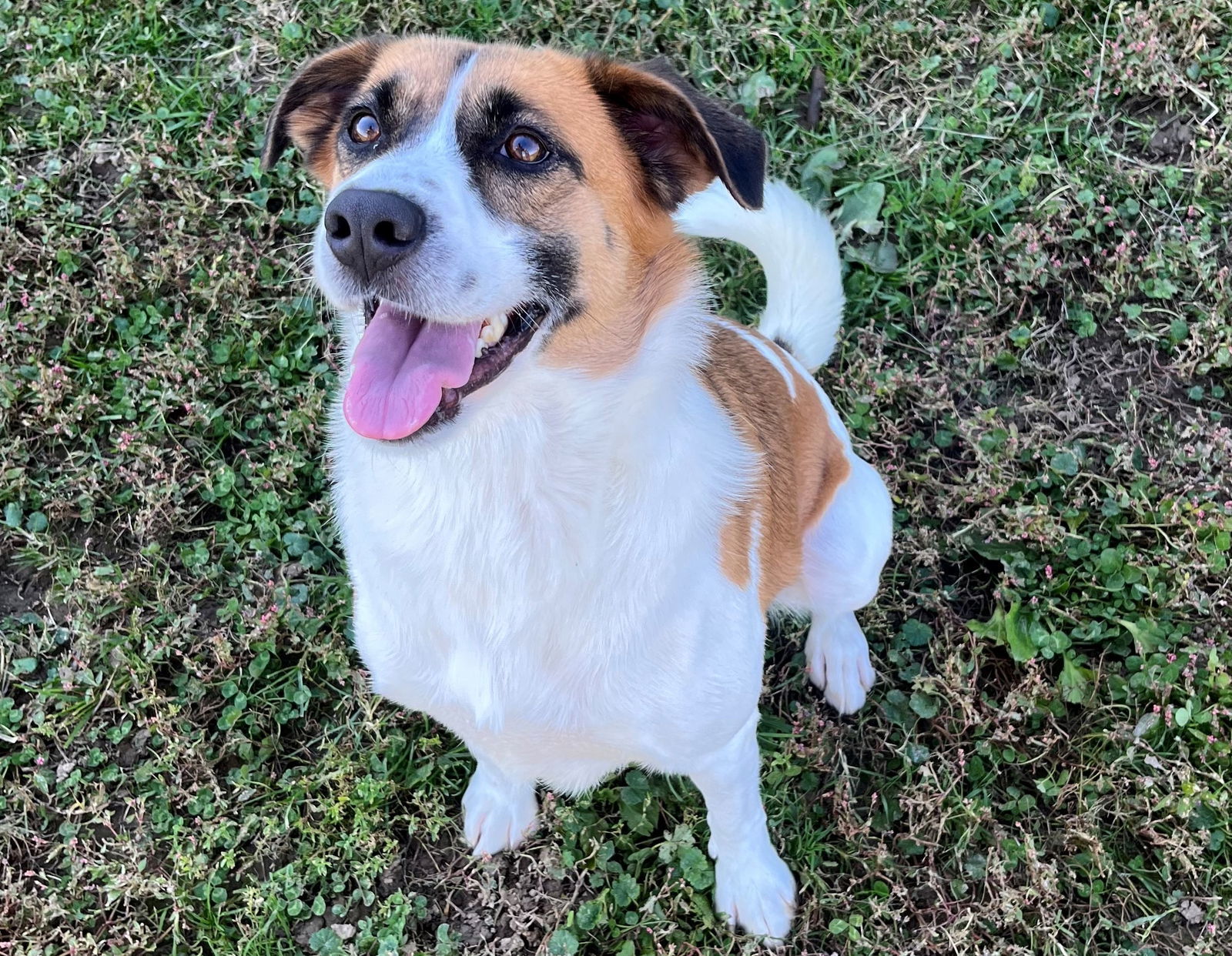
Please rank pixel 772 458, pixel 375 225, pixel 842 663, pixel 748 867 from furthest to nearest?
pixel 842 663
pixel 748 867
pixel 772 458
pixel 375 225

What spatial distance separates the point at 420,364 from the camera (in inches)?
87.3

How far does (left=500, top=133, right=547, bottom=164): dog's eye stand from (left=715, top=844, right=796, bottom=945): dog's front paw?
225 centimetres

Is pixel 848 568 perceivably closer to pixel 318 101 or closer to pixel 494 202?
pixel 494 202

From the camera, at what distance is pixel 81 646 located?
12.4 ft

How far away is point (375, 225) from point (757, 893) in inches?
96.6

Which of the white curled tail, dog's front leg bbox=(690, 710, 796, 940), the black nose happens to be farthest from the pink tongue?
dog's front leg bbox=(690, 710, 796, 940)

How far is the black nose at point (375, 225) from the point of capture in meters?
2.01

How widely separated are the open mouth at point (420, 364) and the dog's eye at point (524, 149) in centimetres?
36

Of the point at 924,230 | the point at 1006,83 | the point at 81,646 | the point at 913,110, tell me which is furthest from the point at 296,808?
the point at 1006,83

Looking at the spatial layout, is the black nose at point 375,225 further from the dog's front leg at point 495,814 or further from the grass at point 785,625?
the grass at point 785,625

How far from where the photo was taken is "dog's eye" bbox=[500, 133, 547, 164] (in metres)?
2.30

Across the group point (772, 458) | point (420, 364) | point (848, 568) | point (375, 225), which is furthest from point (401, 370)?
point (848, 568)

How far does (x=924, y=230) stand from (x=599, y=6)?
1862mm

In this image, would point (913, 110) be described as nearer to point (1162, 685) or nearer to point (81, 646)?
point (1162, 685)
